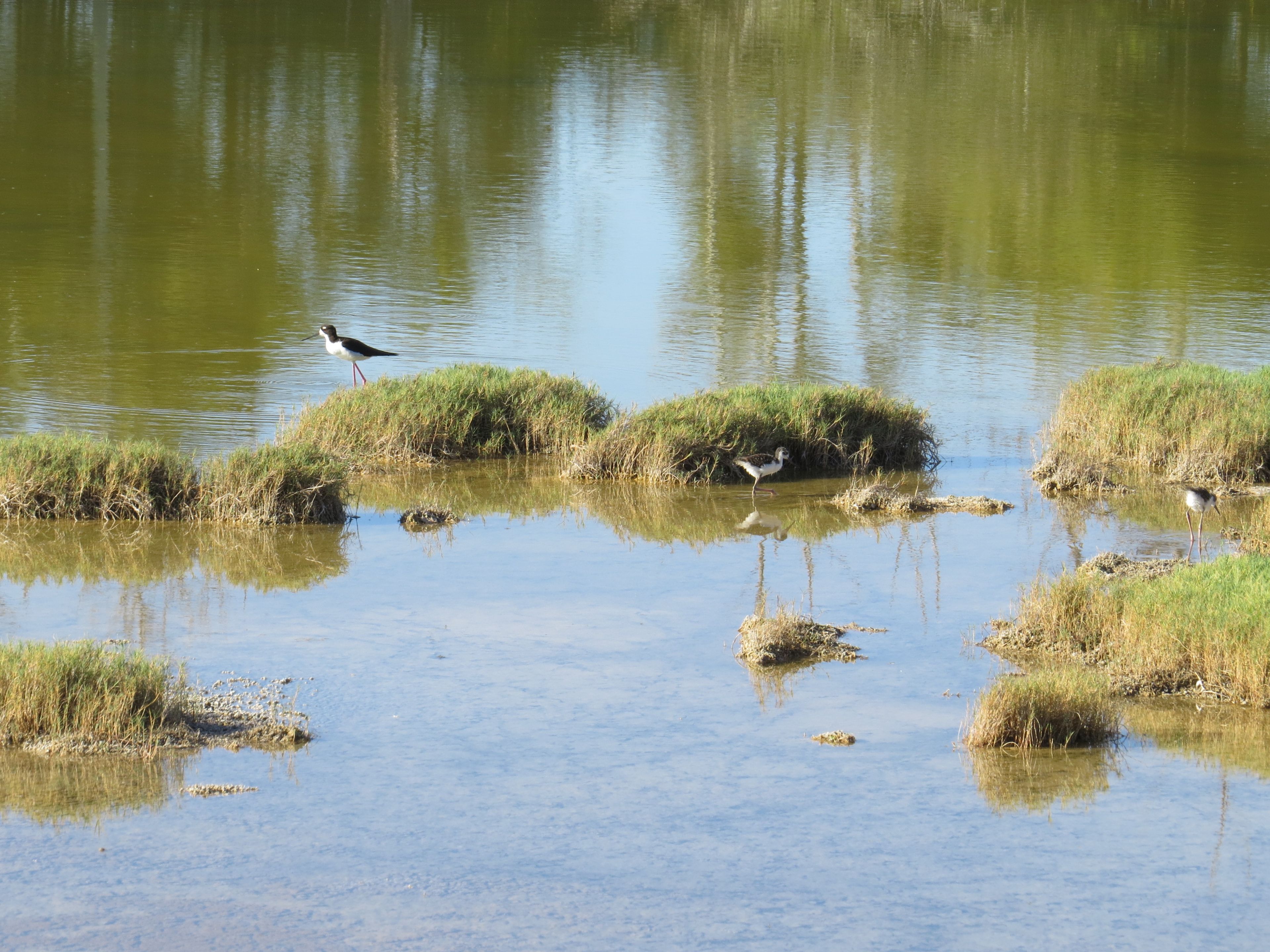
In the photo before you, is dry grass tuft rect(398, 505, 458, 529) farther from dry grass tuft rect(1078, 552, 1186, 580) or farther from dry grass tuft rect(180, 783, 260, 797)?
dry grass tuft rect(180, 783, 260, 797)

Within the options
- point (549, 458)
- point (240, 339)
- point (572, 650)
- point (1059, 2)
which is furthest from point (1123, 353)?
point (1059, 2)

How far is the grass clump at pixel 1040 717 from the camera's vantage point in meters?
10.3

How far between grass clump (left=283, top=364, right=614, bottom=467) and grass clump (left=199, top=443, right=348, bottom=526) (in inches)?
71.5

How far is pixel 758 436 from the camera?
57.6ft

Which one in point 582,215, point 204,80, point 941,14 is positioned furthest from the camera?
point 941,14

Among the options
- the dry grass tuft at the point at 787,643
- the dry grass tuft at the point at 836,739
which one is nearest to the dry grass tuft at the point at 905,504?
the dry grass tuft at the point at 787,643

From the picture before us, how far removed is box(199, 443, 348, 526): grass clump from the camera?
590 inches

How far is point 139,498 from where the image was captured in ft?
49.3

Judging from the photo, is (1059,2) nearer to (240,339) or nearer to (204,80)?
(204,80)

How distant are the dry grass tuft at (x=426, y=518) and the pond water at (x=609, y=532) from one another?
25cm

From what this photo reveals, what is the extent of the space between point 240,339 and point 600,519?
9959 mm

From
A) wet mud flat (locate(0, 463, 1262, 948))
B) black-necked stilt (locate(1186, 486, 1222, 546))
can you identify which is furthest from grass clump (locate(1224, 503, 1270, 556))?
wet mud flat (locate(0, 463, 1262, 948))

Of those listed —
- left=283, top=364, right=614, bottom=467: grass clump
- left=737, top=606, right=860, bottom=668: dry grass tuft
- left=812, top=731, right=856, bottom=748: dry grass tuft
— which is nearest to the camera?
left=812, top=731, right=856, bottom=748: dry grass tuft

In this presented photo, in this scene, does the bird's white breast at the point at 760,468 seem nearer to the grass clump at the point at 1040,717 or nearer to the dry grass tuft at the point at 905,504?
the dry grass tuft at the point at 905,504
